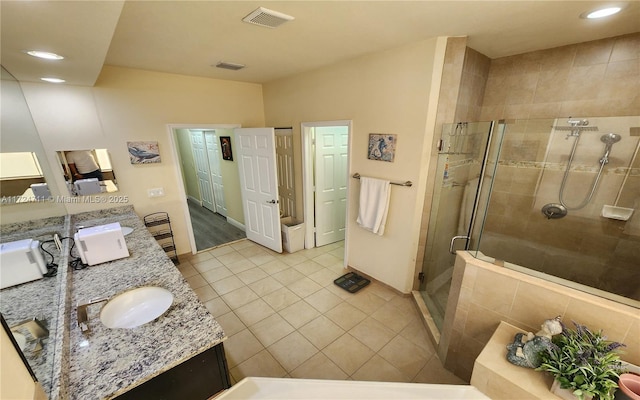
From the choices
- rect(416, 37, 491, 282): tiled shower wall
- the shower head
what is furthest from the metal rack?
the shower head

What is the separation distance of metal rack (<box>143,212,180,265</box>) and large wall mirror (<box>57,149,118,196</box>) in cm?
56

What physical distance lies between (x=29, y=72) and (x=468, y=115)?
13.0 feet

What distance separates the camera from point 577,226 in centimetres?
235

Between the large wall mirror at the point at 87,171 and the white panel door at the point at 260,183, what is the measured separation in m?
1.60

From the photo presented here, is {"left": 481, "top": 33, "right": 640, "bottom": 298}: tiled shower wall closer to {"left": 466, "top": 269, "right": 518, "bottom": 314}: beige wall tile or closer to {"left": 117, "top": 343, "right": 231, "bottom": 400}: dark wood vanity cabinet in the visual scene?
{"left": 466, "top": 269, "right": 518, "bottom": 314}: beige wall tile

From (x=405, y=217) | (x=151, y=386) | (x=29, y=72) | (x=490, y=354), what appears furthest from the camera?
(x=405, y=217)

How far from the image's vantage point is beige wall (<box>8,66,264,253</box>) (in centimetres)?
251

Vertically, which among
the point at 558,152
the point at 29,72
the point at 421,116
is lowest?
the point at 558,152

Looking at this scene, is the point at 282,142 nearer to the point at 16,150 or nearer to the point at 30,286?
the point at 16,150

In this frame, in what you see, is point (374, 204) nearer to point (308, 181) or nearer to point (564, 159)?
point (308, 181)

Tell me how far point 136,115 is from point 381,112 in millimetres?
2874

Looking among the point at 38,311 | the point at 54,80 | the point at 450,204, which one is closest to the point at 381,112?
the point at 450,204

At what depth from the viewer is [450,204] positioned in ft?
8.22

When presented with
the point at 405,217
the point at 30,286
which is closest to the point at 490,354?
the point at 405,217
